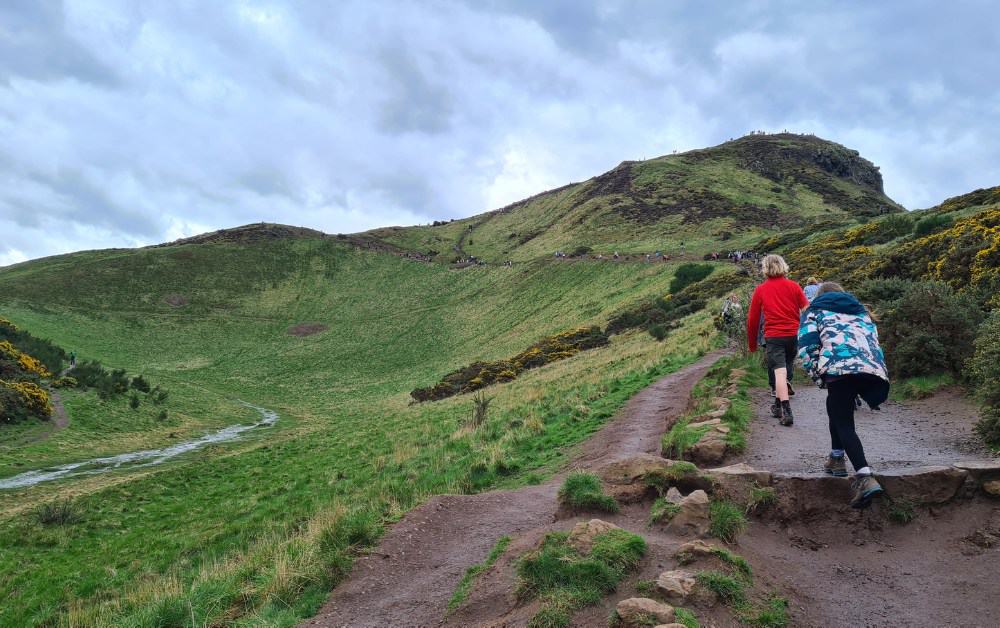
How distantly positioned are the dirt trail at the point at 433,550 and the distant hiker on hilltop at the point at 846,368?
133 inches

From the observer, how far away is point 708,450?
718 cm

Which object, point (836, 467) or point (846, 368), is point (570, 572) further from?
point (846, 368)

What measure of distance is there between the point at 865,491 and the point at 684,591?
8.23 ft

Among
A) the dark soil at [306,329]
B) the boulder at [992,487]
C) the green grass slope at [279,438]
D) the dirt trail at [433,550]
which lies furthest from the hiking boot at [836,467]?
the dark soil at [306,329]

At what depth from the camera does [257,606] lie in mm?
5758

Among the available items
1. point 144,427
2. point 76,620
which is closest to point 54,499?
point 76,620

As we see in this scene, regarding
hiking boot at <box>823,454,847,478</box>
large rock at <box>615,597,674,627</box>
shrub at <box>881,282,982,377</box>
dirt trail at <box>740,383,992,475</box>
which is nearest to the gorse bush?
dirt trail at <box>740,383,992,475</box>

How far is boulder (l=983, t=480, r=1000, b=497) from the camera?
4.89 metres

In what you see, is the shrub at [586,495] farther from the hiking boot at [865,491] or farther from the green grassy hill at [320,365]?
the green grassy hill at [320,365]

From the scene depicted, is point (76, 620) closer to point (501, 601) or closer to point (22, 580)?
point (22, 580)

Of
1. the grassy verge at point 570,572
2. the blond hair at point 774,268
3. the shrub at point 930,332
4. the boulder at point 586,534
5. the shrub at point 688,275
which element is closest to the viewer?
the grassy verge at point 570,572

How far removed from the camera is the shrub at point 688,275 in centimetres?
4000

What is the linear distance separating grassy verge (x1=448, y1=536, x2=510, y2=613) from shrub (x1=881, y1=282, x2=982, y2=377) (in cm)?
899

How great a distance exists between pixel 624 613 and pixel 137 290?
8947 centimetres
